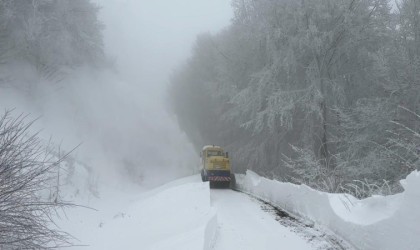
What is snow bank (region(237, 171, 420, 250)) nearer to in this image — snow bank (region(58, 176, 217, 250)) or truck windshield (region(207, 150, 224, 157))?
snow bank (region(58, 176, 217, 250))

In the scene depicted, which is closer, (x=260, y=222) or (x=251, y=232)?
(x=251, y=232)

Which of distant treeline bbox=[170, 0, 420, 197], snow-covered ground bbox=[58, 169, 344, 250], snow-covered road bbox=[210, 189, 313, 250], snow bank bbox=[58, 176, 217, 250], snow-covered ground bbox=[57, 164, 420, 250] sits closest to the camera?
snow-covered ground bbox=[57, 164, 420, 250]

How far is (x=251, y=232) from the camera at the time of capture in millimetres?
11695

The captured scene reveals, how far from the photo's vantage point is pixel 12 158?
6.45m

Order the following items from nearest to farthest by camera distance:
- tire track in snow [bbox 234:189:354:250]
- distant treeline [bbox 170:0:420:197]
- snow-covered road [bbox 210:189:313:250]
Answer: tire track in snow [bbox 234:189:354:250]
snow-covered road [bbox 210:189:313:250]
distant treeline [bbox 170:0:420:197]

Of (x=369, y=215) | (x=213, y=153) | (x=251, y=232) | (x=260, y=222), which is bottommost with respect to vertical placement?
(x=369, y=215)

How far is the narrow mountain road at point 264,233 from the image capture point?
9.91 m

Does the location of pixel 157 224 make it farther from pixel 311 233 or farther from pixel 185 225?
pixel 311 233

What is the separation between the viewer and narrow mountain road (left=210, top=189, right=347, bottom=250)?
32.5 ft

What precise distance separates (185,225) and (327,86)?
12712 mm

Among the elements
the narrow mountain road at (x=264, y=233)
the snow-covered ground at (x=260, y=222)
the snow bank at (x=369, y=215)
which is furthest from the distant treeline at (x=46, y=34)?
the snow bank at (x=369, y=215)

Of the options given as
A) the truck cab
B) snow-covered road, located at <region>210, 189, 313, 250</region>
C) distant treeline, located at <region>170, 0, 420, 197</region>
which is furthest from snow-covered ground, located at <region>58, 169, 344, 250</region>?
the truck cab

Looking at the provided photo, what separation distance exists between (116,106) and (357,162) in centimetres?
2796

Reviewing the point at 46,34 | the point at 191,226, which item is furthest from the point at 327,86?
the point at 46,34
